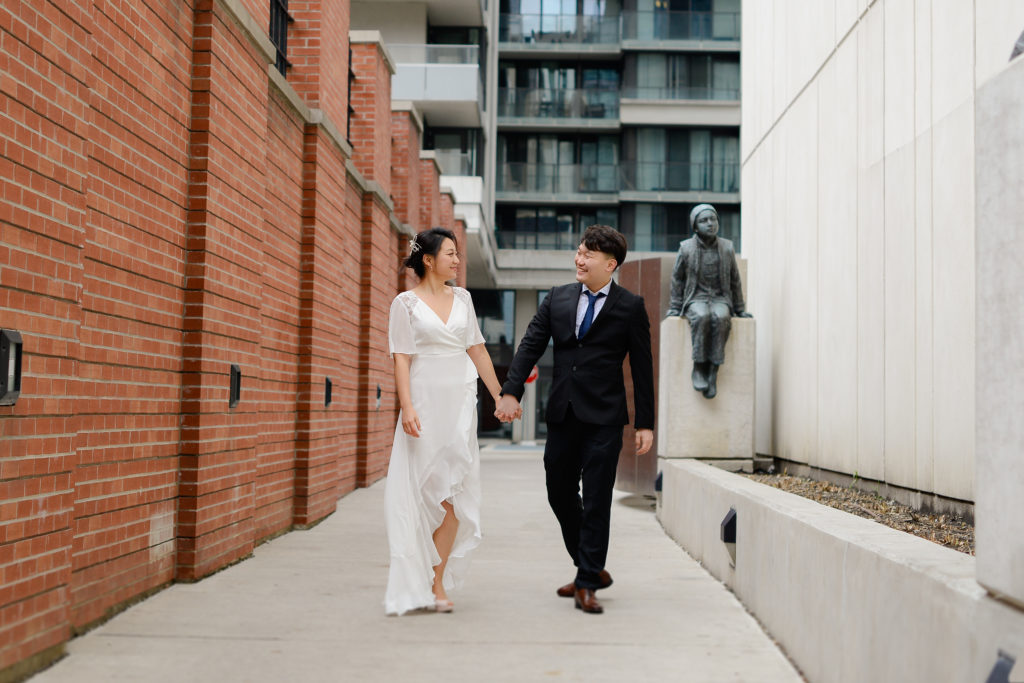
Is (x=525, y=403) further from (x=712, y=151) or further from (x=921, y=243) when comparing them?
(x=921, y=243)

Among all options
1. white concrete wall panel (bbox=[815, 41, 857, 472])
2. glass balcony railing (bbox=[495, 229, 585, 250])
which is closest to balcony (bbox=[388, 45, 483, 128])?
glass balcony railing (bbox=[495, 229, 585, 250])

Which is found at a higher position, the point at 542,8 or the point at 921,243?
the point at 542,8

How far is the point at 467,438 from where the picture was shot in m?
6.28

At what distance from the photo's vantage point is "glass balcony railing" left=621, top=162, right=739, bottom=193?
44.9 m

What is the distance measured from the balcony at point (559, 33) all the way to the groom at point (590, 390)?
40.2m

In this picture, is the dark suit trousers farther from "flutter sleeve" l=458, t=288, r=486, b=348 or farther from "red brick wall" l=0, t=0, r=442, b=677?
"red brick wall" l=0, t=0, r=442, b=677

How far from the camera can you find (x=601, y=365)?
21.0ft

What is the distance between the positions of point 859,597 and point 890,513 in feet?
11.3

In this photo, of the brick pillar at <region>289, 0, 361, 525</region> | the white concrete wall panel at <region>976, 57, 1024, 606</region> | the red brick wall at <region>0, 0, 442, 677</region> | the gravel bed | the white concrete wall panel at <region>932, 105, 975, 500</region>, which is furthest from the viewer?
the brick pillar at <region>289, 0, 361, 525</region>

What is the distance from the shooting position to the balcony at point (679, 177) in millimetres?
44875

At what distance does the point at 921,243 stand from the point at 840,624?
406 centimetres

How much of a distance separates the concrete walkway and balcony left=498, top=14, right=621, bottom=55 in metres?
39.0

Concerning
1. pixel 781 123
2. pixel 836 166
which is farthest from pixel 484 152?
pixel 836 166

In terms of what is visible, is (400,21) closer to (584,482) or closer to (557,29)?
(557,29)
